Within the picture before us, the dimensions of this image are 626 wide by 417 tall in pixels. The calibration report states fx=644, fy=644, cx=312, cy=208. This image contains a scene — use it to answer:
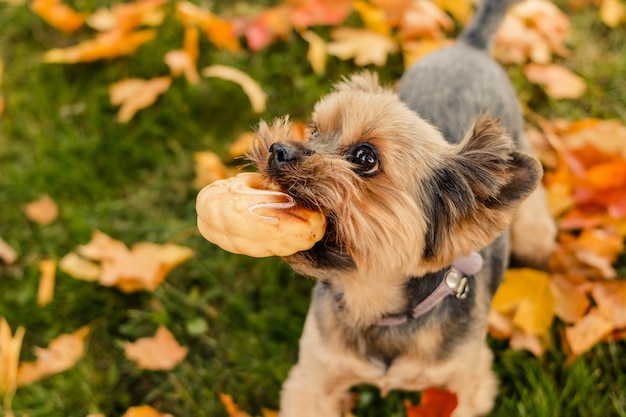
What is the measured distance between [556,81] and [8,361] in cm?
389

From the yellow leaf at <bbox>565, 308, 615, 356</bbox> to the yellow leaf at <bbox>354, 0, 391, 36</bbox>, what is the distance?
253 centimetres

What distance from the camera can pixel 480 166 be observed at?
2.20 metres

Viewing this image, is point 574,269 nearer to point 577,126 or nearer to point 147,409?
point 577,126

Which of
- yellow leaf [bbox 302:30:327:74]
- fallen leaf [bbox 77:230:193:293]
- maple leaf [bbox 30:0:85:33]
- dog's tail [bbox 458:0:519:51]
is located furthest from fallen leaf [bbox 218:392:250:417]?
maple leaf [bbox 30:0:85:33]

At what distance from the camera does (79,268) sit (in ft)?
12.6

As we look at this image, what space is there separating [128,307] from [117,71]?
199cm

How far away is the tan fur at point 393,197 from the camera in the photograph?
2123 mm

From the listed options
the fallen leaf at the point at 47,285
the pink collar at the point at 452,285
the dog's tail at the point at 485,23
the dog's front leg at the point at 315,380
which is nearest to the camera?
the pink collar at the point at 452,285

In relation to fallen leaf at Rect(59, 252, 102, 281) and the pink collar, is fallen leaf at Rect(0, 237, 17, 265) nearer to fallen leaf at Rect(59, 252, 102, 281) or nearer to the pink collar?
fallen leaf at Rect(59, 252, 102, 281)

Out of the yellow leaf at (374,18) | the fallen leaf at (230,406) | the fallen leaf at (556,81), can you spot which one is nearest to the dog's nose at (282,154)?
the fallen leaf at (230,406)

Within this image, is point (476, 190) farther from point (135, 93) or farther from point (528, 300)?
point (135, 93)

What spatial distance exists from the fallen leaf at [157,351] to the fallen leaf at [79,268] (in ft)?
1.71

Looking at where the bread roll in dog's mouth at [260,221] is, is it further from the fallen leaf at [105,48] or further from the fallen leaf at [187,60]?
the fallen leaf at [105,48]

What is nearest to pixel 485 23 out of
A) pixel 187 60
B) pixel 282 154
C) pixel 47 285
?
pixel 282 154
